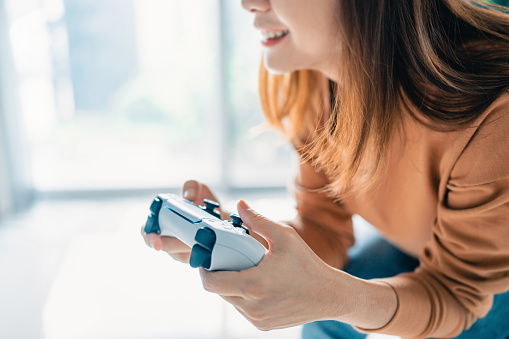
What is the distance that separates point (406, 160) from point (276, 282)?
0.35 metres

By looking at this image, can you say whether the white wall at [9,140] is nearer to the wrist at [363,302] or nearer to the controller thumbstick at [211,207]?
the controller thumbstick at [211,207]

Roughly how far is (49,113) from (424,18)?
75.7 inches

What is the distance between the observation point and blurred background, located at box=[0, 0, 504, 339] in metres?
1.81

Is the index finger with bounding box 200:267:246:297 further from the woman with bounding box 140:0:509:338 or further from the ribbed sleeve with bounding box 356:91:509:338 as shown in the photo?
the ribbed sleeve with bounding box 356:91:509:338

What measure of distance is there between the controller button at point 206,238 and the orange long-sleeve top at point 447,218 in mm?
317

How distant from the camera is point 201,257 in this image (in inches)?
20.7

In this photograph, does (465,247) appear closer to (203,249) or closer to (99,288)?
(203,249)

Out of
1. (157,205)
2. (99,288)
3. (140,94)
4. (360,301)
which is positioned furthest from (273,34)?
(140,94)

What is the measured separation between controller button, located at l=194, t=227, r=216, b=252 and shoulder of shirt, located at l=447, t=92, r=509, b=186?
14.6 inches

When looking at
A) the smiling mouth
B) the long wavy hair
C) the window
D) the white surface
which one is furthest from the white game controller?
the window

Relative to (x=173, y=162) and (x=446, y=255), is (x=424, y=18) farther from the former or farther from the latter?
(x=173, y=162)

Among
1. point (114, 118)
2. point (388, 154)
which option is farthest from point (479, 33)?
point (114, 118)

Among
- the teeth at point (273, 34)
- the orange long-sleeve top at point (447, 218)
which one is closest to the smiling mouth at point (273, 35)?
the teeth at point (273, 34)

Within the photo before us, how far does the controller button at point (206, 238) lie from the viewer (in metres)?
0.53
